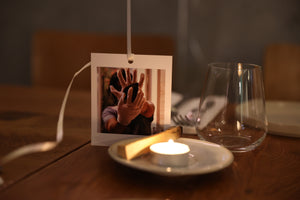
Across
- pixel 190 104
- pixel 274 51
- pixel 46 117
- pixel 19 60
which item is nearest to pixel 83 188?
pixel 46 117

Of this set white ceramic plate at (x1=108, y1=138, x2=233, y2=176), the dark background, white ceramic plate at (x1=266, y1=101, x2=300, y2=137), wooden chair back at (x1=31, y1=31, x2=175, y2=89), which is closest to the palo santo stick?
white ceramic plate at (x1=108, y1=138, x2=233, y2=176)

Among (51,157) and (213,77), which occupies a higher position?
(213,77)

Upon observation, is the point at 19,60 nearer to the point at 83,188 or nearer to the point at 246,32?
the point at 246,32

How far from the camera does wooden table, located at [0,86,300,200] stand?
1.77 ft

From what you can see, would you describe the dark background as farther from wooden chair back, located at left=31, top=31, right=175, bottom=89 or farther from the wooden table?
the wooden table

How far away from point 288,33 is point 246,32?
0.25 meters

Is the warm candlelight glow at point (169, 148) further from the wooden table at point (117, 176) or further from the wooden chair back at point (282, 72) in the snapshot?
the wooden chair back at point (282, 72)

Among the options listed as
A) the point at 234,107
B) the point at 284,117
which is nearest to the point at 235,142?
the point at 234,107

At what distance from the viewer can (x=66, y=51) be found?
6.82 feet

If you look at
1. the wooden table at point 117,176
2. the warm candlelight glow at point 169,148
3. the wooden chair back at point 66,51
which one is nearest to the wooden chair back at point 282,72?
the wooden chair back at point 66,51

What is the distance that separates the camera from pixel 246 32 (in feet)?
7.70

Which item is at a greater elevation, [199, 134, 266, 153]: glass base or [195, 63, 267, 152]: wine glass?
[195, 63, 267, 152]: wine glass

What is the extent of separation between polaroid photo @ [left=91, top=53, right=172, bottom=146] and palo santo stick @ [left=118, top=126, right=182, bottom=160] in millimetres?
39

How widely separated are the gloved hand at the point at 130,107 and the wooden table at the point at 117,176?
81 millimetres
